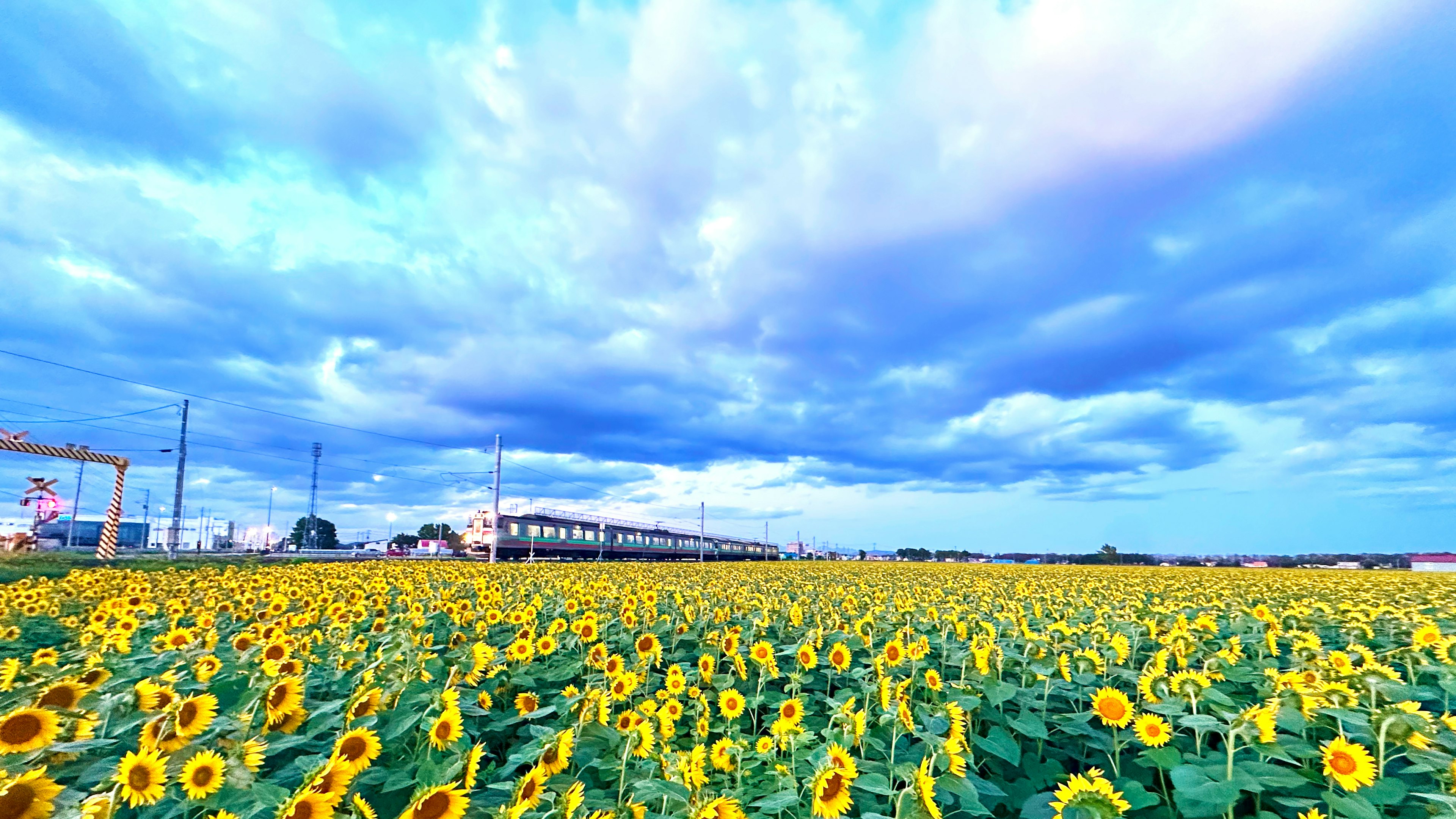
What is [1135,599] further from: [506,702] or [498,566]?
[498,566]

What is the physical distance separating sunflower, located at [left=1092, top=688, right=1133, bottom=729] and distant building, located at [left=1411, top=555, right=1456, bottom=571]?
6646 centimetres

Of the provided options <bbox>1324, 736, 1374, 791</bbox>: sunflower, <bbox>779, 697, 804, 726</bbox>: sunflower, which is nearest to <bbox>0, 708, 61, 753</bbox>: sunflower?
<bbox>779, 697, 804, 726</bbox>: sunflower

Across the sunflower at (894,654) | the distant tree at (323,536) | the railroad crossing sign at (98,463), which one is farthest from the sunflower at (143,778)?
the distant tree at (323,536)

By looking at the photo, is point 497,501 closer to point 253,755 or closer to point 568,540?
point 568,540

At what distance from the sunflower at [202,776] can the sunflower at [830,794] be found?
212cm

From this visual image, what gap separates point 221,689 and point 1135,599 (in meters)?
11.2

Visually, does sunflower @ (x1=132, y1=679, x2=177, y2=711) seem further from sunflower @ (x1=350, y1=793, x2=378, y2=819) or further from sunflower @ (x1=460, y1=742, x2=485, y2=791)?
sunflower @ (x1=460, y1=742, x2=485, y2=791)

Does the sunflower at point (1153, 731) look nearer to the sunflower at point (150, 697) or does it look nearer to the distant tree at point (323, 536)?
the sunflower at point (150, 697)

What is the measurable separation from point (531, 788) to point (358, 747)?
80cm

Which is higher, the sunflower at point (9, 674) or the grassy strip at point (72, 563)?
the sunflower at point (9, 674)

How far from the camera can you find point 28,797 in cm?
199

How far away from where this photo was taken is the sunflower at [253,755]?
7.89ft

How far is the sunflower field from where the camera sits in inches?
97.3

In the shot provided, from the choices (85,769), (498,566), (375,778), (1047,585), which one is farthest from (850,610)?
(498,566)
